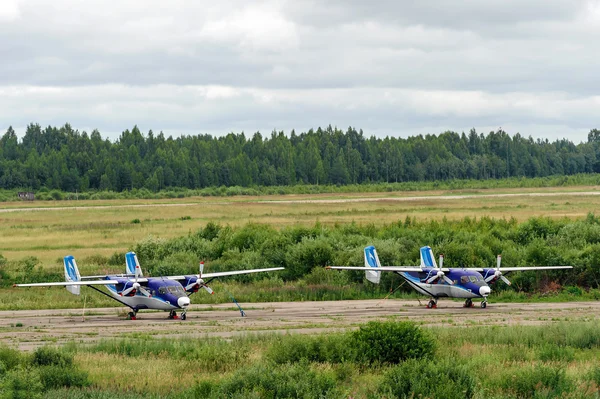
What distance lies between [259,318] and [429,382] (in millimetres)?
17746

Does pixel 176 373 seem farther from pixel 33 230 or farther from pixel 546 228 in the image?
→ pixel 33 230

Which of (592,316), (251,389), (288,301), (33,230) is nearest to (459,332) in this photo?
(592,316)

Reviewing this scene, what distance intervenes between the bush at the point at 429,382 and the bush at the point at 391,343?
3583 millimetres

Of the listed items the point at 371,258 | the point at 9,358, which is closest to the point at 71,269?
the point at 371,258

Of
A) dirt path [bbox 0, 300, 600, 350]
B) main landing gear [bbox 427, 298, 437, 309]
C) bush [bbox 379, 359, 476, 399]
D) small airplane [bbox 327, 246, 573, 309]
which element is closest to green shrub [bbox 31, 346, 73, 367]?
dirt path [bbox 0, 300, 600, 350]

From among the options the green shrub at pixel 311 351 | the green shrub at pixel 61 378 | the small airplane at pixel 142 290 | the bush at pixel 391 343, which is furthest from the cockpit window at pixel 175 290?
the green shrub at pixel 61 378

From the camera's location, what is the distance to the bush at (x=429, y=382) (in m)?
15.1

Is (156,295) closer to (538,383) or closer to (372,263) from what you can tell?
(372,263)

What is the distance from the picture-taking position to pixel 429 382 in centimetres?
1545

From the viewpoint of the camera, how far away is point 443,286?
37.6 metres

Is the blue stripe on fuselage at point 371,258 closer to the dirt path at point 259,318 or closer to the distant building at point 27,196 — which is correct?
the dirt path at point 259,318

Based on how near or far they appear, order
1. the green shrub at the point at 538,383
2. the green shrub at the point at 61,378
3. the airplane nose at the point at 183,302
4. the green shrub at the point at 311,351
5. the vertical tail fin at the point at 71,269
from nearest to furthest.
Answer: the green shrub at the point at 538,383 → the green shrub at the point at 61,378 → the green shrub at the point at 311,351 → the airplane nose at the point at 183,302 → the vertical tail fin at the point at 71,269

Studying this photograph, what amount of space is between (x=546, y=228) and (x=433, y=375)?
3807cm

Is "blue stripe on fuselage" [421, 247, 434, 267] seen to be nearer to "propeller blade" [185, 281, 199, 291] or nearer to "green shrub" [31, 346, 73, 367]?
"propeller blade" [185, 281, 199, 291]
